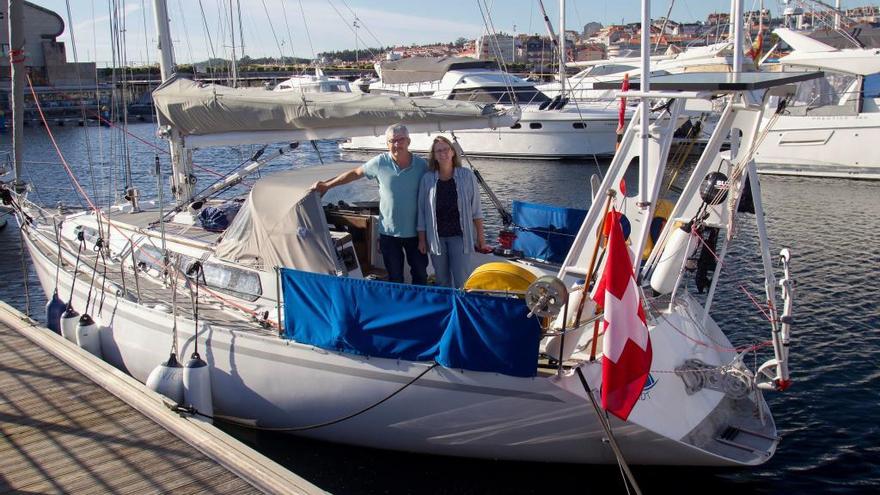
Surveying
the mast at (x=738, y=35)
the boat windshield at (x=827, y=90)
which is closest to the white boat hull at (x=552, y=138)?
the boat windshield at (x=827, y=90)

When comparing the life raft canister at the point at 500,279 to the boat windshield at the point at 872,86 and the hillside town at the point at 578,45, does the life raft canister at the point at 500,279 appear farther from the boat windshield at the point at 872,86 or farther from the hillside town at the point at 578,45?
the hillside town at the point at 578,45

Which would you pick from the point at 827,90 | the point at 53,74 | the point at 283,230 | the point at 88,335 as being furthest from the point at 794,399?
the point at 53,74

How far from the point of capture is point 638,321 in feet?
19.6

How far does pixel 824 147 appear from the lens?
27.0 metres

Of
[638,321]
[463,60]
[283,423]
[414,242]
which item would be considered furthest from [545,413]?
[463,60]

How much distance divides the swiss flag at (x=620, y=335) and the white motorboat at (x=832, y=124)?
75.4 feet

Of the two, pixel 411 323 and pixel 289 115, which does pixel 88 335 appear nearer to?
pixel 289 115

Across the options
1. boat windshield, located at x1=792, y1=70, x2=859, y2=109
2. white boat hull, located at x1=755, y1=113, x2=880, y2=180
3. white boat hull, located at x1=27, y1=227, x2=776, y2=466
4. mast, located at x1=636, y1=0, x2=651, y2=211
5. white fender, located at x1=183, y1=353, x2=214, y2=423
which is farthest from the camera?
boat windshield, located at x1=792, y1=70, x2=859, y2=109

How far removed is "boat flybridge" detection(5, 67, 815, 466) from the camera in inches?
265

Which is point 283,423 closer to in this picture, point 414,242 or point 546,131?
point 414,242

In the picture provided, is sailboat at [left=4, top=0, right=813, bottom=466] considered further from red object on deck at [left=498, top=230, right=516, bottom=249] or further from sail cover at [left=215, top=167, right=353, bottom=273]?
red object on deck at [left=498, top=230, right=516, bottom=249]

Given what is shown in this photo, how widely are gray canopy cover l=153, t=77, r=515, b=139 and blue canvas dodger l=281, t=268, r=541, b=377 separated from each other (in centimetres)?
277

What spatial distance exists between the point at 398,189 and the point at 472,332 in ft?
5.89

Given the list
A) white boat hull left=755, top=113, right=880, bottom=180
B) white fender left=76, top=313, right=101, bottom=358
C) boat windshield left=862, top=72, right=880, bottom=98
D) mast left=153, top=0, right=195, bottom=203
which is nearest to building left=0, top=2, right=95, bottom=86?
white boat hull left=755, top=113, right=880, bottom=180
